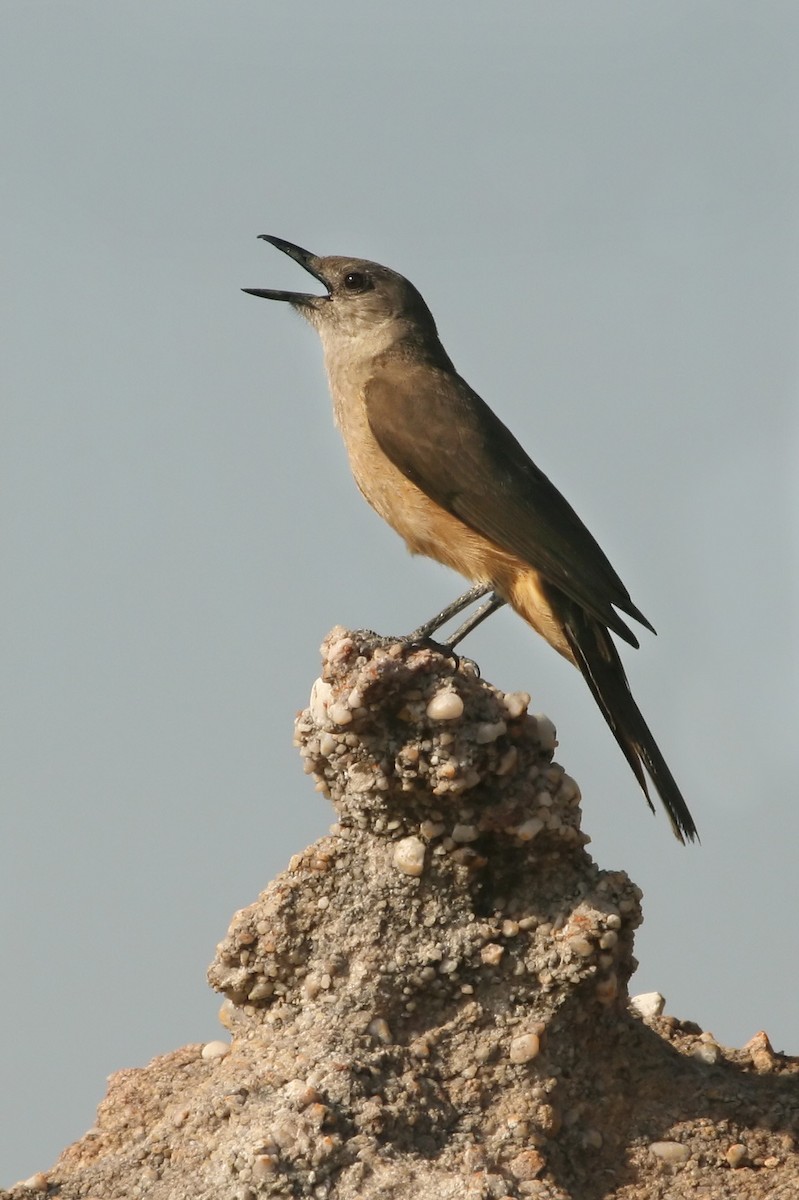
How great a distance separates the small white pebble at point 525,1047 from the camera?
504cm

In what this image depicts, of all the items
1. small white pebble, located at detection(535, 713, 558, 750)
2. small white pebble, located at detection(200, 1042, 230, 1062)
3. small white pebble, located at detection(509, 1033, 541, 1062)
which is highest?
small white pebble, located at detection(535, 713, 558, 750)

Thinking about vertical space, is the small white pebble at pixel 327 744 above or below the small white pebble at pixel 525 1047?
above

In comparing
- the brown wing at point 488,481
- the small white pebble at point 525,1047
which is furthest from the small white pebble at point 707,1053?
the brown wing at point 488,481

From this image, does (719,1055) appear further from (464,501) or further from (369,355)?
(369,355)

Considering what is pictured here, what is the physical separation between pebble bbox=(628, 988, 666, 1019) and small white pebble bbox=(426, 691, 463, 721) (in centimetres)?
227

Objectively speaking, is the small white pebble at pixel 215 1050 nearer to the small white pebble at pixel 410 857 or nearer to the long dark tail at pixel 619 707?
the small white pebble at pixel 410 857

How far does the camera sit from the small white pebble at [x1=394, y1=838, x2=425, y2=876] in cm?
515

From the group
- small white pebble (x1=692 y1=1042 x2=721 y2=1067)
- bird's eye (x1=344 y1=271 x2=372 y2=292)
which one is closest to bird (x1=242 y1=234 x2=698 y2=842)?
bird's eye (x1=344 y1=271 x2=372 y2=292)

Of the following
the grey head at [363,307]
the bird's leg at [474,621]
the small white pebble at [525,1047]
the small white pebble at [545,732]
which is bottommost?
the small white pebble at [525,1047]

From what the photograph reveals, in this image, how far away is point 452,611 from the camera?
6512 millimetres

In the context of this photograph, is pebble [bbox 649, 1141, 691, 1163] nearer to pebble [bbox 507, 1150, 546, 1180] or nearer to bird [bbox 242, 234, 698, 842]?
pebble [bbox 507, 1150, 546, 1180]

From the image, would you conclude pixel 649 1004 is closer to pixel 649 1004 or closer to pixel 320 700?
pixel 649 1004

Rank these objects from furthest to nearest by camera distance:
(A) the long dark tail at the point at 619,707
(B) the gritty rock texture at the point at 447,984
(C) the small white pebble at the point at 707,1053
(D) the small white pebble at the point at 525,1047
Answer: (A) the long dark tail at the point at 619,707 → (C) the small white pebble at the point at 707,1053 → (D) the small white pebble at the point at 525,1047 → (B) the gritty rock texture at the point at 447,984

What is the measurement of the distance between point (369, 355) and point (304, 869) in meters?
3.23
